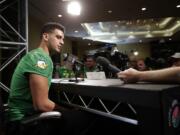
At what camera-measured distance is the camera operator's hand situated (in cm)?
115

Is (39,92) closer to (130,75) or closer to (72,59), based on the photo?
(130,75)

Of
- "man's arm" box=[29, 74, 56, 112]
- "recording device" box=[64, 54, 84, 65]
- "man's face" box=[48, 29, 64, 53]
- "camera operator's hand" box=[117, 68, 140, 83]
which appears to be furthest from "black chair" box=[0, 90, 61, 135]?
"recording device" box=[64, 54, 84, 65]

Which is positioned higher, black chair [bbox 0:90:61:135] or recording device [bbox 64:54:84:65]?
recording device [bbox 64:54:84:65]

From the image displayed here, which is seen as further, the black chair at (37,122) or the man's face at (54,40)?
the man's face at (54,40)

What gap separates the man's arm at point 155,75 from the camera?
99 centimetres

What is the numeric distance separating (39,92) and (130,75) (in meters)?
0.53

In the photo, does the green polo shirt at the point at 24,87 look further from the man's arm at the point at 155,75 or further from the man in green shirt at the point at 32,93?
the man's arm at the point at 155,75

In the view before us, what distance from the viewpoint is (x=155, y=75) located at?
3.49ft

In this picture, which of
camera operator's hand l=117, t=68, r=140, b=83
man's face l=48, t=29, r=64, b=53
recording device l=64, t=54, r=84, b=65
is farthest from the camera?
recording device l=64, t=54, r=84, b=65

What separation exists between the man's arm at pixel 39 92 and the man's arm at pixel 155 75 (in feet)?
1.50

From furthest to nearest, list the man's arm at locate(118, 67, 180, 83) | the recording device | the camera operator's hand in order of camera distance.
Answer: the recording device < the camera operator's hand < the man's arm at locate(118, 67, 180, 83)

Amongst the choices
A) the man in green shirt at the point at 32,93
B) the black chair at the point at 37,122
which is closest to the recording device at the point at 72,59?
the man in green shirt at the point at 32,93

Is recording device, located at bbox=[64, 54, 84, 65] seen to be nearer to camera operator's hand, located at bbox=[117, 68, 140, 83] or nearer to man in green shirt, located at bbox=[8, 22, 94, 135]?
man in green shirt, located at bbox=[8, 22, 94, 135]

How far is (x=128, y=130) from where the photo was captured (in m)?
1.72
